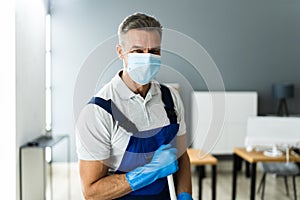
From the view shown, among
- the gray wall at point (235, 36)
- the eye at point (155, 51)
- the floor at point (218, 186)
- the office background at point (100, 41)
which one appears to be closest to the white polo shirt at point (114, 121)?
the eye at point (155, 51)

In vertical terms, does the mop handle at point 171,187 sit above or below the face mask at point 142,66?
below

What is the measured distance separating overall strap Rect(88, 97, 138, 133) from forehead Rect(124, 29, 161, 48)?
160 millimetres

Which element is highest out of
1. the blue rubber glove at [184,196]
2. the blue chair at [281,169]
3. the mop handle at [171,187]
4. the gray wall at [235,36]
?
the gray wall at [235,36]

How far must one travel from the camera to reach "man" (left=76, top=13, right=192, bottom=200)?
43.2 inches

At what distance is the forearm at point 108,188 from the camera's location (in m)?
1.12

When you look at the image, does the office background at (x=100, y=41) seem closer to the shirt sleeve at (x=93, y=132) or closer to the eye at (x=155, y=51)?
the eye at (x=155, y=51)

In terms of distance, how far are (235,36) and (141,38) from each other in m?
4.26

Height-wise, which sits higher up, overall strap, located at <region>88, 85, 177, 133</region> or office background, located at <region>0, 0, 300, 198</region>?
office background, located at <region>0, 0, 300, 198</region>

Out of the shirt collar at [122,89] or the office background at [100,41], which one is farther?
the office background at [100,41]

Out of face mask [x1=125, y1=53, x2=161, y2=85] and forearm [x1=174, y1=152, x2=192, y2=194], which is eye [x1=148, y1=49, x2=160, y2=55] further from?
forearm [x1=174, y1=152, x2=192, y2=194]
